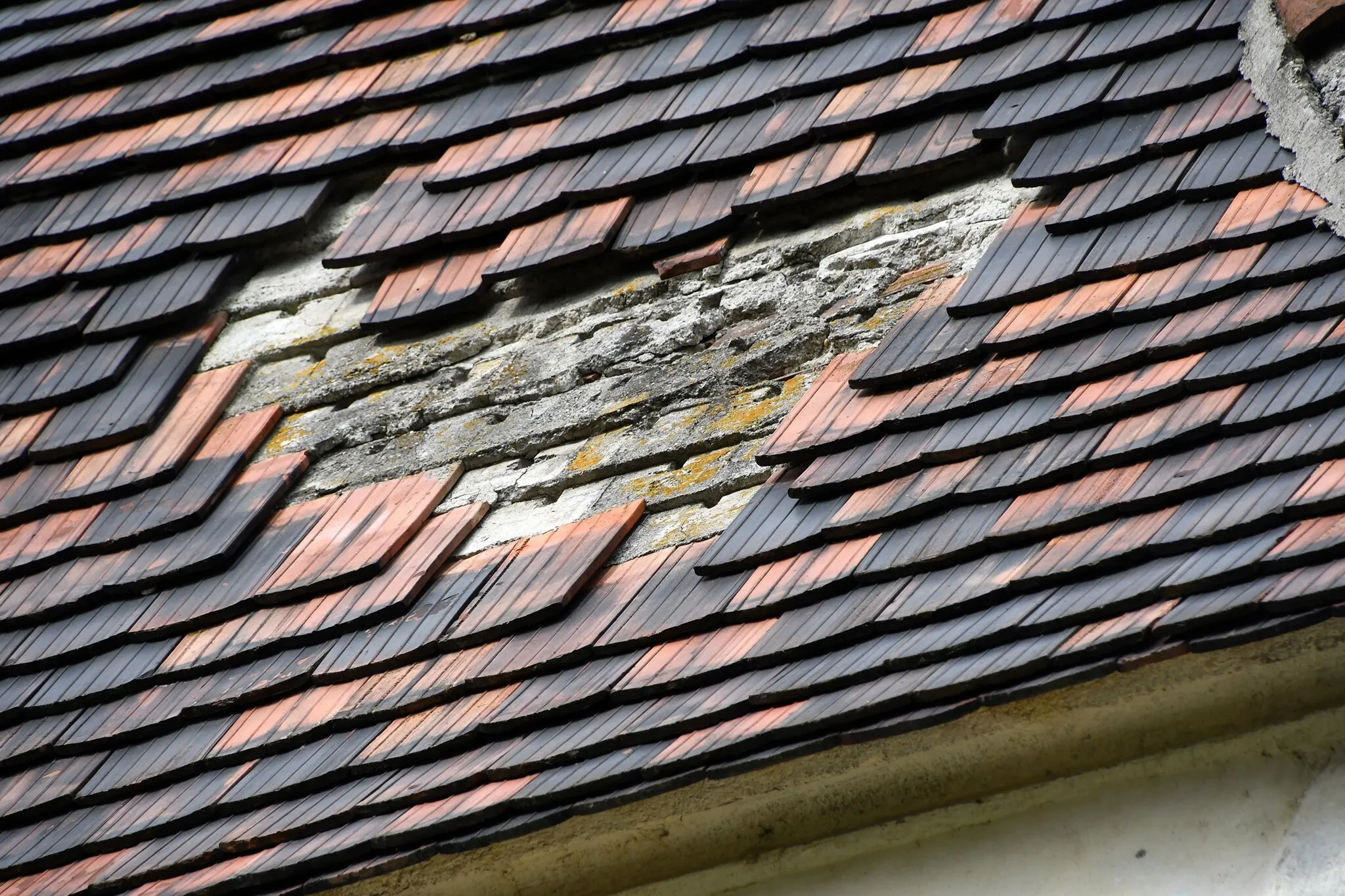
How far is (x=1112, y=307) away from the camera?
10.1 ft

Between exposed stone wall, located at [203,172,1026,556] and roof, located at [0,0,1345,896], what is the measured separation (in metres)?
0.08

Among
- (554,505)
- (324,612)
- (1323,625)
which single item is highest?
(1323,625)

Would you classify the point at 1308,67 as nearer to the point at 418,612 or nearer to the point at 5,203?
the point at 418,612

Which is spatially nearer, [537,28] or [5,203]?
[537,28]

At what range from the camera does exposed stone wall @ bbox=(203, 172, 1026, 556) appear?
3453 mm

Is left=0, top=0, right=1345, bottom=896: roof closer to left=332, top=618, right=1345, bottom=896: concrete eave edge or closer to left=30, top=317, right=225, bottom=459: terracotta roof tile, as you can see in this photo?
left=30, top=317, right=225, bottom=459: terracotta roof tile

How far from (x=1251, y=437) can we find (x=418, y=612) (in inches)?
69.5

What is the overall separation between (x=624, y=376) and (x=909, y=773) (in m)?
1.26

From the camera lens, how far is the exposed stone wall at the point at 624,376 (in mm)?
3453

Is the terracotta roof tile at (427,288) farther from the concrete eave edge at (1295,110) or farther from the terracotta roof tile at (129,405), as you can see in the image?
the concrete eave edge at (1295,110)

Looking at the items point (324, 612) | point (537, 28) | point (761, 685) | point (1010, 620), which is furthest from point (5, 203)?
point (1010, 620)

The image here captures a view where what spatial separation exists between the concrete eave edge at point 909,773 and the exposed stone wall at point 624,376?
0.63 meters

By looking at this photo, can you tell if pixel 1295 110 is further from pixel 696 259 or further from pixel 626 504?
pixel 626 504

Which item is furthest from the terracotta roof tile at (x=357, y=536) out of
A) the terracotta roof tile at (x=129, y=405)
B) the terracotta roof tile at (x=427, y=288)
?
the terracotta roof tile at (x=129, y=405)
